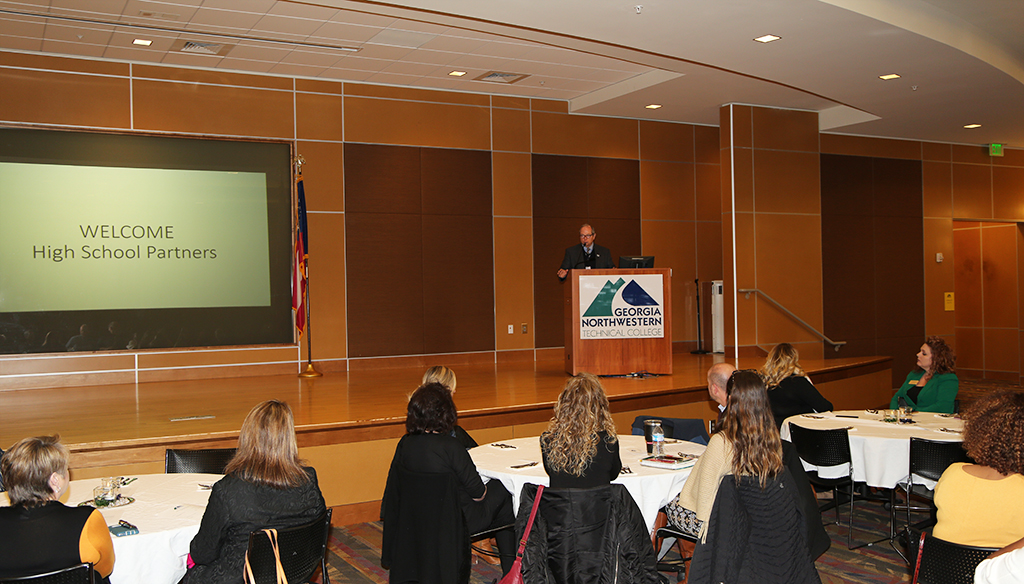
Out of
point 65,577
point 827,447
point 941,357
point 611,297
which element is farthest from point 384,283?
point 65,577

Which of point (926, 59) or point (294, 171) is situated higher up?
point (926, 59)

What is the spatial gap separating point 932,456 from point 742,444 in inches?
76.4

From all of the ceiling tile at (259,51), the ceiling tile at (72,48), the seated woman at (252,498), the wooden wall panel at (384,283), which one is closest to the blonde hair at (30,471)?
the seated woman at (252,498)

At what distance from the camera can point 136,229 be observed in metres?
8.61

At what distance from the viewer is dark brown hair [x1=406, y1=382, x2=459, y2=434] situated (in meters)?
3.56

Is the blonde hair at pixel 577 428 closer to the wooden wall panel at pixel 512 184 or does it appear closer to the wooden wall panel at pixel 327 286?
the wooden wall panel at pixel 327 286

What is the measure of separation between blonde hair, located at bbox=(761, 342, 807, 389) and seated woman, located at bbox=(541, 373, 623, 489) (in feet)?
8.16

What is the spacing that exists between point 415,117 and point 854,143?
22.7ft

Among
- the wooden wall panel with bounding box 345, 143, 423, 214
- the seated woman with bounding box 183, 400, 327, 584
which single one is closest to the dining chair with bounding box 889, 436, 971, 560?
the seated woman with bounding box 183, 400, 327, 584

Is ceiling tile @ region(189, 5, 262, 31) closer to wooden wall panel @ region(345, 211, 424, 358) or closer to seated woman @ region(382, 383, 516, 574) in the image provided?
wooden wall panel @ region(345, 211, 424, 358)

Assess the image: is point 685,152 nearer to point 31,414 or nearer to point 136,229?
point 136,229

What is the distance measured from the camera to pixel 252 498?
2898 millimetres

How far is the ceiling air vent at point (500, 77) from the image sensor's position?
31.1 ft

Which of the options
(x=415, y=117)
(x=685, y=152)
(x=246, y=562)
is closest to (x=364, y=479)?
(x=246, y=562)
